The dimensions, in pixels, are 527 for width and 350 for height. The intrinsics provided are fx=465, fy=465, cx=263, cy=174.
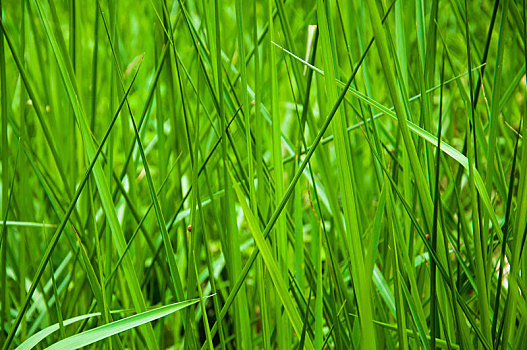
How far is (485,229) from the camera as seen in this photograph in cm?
44

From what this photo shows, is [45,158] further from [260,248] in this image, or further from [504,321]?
[504,321]

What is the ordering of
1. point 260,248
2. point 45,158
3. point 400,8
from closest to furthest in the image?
point 260,248 < point 400,8 < point 45,158

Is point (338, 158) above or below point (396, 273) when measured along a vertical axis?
above

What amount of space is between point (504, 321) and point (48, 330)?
0.40 metres

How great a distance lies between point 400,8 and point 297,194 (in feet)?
0.71

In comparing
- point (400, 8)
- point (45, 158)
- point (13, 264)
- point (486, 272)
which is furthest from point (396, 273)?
point (45, 158)

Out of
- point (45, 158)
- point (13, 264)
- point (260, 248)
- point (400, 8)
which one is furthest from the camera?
point (45, 158)

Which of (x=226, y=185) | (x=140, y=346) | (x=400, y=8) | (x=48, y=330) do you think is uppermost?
(x=400, y=8)

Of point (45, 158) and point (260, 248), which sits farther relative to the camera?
point (45, 158)

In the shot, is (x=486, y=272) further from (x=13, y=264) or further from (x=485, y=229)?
(x=13, y=264)

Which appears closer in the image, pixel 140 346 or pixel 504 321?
pixel 504 321

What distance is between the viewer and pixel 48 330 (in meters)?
0.43

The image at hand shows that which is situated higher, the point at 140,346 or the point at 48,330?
the point at 48,330

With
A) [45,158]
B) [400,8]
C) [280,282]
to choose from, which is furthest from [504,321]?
[45,158]
